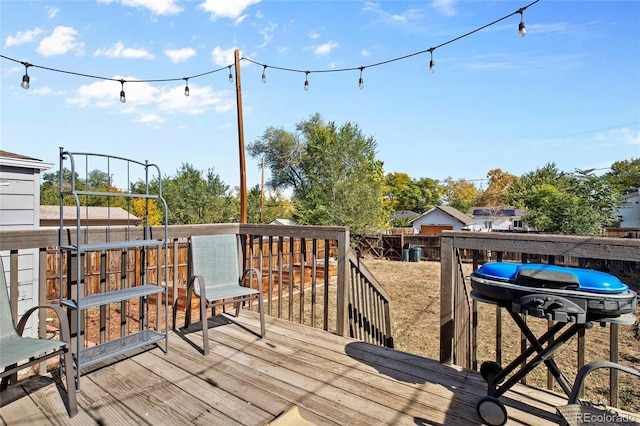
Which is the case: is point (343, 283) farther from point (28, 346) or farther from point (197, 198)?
point (197, 198)

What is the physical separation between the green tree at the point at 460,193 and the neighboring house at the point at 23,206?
41.4 m

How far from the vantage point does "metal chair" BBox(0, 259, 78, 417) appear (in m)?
1.46

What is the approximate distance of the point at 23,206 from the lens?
4.88 m

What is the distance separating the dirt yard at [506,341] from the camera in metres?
3.81

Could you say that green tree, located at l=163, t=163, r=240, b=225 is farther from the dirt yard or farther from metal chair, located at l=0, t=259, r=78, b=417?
metal chair, located at l=0, t=259, r=78, b=417

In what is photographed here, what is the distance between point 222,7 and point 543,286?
26.2 feet

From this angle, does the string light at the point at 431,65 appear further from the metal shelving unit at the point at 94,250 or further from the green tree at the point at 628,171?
the green tree at the point at 628,171

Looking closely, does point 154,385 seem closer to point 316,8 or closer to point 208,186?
point 316,8

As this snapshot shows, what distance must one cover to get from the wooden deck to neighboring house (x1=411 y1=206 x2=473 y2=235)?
84.5 feet

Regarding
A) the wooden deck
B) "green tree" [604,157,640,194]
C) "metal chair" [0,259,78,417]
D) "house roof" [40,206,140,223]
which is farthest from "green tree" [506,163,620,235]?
"green tree" [604,157,640,194]

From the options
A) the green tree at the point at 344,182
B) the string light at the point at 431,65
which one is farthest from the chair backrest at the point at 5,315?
the green tree at the point at 344,182

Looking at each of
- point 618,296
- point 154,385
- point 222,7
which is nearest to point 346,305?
point 154,385

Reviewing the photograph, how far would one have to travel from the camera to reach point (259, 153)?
93.0 ft

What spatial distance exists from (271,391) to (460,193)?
44679 millimetres
